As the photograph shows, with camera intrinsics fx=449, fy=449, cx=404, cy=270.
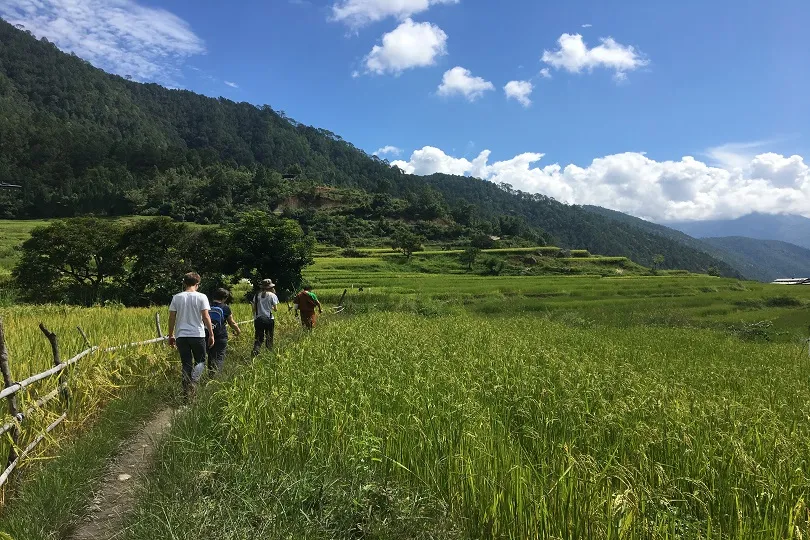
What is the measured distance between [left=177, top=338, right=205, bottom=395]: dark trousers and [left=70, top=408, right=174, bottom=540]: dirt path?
3.49 feet

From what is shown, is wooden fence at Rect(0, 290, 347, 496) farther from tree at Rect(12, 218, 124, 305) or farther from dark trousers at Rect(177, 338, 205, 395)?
tree at Rect(12, 218, 124, 305)

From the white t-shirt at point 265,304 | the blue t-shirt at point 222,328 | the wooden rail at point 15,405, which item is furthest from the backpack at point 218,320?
the wooden rail at point 15,405

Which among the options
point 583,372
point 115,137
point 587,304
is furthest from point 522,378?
point 115,137

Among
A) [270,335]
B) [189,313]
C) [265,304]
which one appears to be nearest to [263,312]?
[265,304]

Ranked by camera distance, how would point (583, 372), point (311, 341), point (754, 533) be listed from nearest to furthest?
point (754, 533) < point (583, 372) < point (311, 341)

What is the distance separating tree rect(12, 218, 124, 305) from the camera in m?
24.8

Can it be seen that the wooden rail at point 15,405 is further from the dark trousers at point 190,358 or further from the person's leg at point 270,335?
the person's leg at point 270,335

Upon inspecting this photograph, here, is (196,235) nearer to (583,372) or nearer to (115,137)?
(583,372)

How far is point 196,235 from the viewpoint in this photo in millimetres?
26609

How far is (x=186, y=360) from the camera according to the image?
6.52m

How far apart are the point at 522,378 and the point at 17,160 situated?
119 metres

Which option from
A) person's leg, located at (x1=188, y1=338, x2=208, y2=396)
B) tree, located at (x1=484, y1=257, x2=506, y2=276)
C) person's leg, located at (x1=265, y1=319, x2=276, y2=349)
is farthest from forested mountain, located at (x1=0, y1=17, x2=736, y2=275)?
person's leg, located at (x1=188, y1=338, x2=208, y2=396)

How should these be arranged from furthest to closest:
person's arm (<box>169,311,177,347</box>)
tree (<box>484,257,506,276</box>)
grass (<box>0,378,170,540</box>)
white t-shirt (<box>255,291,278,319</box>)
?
tree (<box>484,257,506,276</box>)
white t-shirt (<box>255,291,278,319</box>)
person's arm (<box>169,311,177,347</box>)
grass (<box>0,378,170,540</box>)

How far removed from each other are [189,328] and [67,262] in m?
24.5
